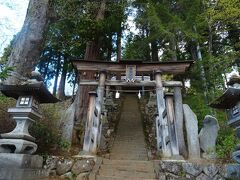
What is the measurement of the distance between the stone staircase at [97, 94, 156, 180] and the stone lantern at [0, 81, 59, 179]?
1.84m

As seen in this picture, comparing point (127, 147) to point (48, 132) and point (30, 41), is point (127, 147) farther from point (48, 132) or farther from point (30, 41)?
point (30, 41)

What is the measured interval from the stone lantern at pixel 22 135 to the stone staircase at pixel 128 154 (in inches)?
72.3

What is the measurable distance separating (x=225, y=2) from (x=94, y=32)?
7.05m

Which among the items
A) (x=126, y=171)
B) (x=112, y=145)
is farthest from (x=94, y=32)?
(x=126, y=171)

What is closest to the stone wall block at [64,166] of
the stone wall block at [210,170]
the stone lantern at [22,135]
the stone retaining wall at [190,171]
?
the stone lantern at [22,135]

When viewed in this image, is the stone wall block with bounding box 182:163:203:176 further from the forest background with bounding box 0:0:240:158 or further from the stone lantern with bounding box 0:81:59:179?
the stone lantern with bounding box 0:81:59:179

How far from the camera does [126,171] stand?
6.61 meters

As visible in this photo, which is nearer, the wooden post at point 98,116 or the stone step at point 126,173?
the stone step at point 126,173

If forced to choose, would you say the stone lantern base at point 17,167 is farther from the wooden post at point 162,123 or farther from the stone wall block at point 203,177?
the stone wall block at point 203,177

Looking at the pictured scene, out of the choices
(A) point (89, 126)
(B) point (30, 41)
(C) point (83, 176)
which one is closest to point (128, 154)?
(A) point (89, 126)

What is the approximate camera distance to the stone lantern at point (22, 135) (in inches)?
205

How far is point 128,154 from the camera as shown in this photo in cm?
902

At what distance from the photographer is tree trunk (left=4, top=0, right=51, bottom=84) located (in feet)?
25.6

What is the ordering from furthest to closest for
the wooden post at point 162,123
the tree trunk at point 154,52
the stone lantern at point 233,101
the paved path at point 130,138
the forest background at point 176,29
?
1. the tree trunk at point 154,52
2. the forest background at point 176,29
3. the paved path at point 130,138
4. the wooden post at point 162,123
5. the stone lantern at point 233,101
